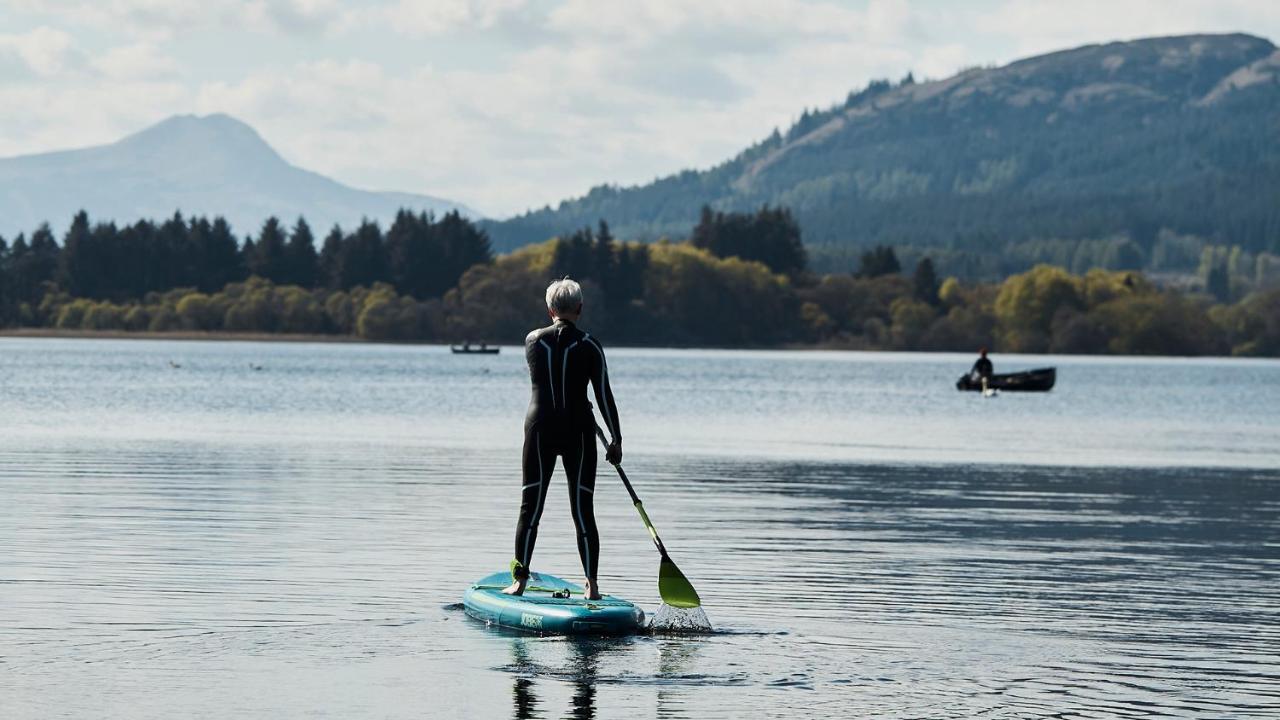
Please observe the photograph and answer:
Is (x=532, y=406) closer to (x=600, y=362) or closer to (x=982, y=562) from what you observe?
(x=600, y=362)

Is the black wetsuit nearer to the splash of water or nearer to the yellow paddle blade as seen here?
the yellow paddle blade

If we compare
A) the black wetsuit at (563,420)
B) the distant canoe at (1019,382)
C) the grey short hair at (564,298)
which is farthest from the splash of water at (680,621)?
the distant canoe at (1019,382)

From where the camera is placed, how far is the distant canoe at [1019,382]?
10819 cm

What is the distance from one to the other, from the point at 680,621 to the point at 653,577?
438 cm

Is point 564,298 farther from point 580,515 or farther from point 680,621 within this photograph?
point 680,621

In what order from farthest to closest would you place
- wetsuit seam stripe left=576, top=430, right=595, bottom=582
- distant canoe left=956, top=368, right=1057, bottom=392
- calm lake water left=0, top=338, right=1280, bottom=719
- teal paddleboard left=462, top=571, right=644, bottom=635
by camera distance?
distant canoe left=956, top=368, right=1057, bottom=392
wetsuit seam stripe left=576, top=430, right=595, bottom=582
teal paddleboard left=462, top=571, right=644, bottom=635
calm lake water left=0, top=338, right=1280, bottom=719

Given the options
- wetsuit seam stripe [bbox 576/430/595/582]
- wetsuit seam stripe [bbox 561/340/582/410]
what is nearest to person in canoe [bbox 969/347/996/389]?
wetsuit seam stripe [bbox 576/430/595/582]

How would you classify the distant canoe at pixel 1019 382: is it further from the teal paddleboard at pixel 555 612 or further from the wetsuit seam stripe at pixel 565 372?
the wetsuit seam stripe at pixel 565 372

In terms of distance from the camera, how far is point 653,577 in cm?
2148

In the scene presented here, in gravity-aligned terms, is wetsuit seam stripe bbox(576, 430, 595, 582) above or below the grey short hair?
below

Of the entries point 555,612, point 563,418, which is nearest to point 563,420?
point 563,418

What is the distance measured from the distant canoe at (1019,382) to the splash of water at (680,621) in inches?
3613

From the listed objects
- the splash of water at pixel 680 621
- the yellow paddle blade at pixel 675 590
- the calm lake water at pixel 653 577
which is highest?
the yellow paddle blade at pixel 675 590

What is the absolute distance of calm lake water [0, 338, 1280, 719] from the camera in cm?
1445
